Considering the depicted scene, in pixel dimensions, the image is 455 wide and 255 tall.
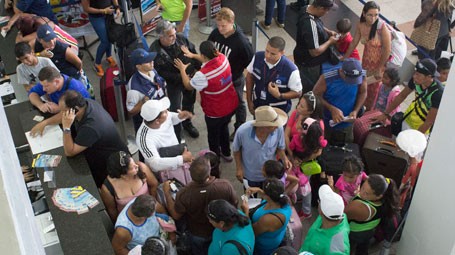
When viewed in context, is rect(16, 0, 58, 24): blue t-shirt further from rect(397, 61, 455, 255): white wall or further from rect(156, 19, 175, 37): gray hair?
rect(397, 61, 455, 255): white wall

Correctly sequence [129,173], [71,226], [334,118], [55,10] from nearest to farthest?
[71,226], [129,173], [334,118], [55,10]

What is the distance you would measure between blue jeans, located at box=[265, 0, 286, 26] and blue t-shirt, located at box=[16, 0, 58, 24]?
3.14 metres

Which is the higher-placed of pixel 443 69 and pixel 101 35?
pixel 443 69

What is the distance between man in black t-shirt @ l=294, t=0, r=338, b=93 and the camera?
5.39 metres

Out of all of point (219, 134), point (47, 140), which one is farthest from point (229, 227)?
point (219, 134)

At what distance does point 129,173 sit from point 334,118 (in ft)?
7.40

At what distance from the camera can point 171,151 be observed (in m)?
4.31

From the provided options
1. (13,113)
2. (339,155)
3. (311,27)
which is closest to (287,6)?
(311,27)

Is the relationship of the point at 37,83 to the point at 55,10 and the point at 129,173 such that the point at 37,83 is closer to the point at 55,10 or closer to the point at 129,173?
the point at 129,173

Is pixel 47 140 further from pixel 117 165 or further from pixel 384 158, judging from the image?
pixel 384 158

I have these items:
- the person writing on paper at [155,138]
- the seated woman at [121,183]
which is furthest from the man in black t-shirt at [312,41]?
the seated woman at [121,183]

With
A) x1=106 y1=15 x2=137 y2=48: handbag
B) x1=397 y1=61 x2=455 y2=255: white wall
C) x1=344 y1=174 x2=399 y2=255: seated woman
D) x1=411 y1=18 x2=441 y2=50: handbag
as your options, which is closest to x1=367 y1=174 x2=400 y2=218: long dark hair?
x1=344 y1=174 x2=399 y2=255: seated woman

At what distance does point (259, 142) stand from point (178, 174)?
734 mm

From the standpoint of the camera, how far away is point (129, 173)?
3.78 m
